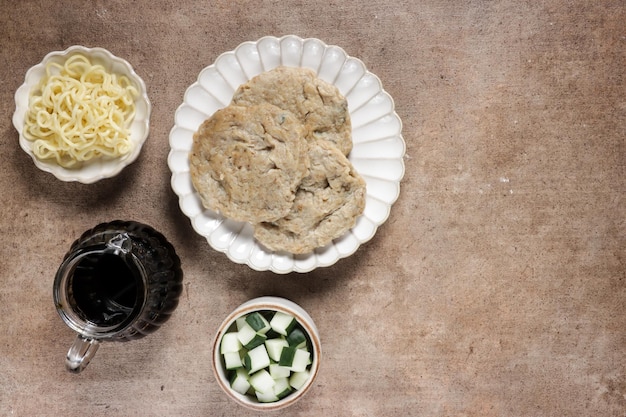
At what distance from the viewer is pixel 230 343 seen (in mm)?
2215

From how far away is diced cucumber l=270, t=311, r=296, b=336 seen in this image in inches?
86.7

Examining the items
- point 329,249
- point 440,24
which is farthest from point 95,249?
point 440,24

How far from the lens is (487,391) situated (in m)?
2.47

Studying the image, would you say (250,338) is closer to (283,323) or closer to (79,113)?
(283,323)

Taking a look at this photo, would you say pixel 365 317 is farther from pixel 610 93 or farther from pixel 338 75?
pixel 610 93

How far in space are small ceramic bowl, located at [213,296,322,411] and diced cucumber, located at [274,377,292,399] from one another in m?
0.02

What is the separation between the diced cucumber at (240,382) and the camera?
2.23m

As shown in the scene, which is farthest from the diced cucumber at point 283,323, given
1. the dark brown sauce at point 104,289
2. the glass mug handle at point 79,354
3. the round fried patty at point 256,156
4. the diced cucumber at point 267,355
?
the glass mug handle at point 79,354

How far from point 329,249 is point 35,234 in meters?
1.24

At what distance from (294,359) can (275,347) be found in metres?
0.08

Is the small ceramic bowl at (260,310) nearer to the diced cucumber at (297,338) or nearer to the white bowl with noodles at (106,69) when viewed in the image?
the diced cucumber at (297,338)

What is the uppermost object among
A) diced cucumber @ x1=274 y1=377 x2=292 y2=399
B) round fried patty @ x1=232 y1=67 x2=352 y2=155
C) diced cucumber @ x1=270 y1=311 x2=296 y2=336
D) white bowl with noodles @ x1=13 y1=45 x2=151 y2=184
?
round fried patty @ x1=232 y1=67 x2=352 y2=155

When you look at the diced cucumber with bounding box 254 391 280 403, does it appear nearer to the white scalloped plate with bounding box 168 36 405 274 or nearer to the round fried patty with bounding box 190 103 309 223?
the white scalloped plate with bounding box 168 36 405 274

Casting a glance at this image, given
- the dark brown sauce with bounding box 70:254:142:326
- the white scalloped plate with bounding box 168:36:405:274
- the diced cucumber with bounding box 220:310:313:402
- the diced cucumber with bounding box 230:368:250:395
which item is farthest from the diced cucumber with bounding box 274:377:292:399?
the dark brown sauce with bounding box 70:254:142:326
